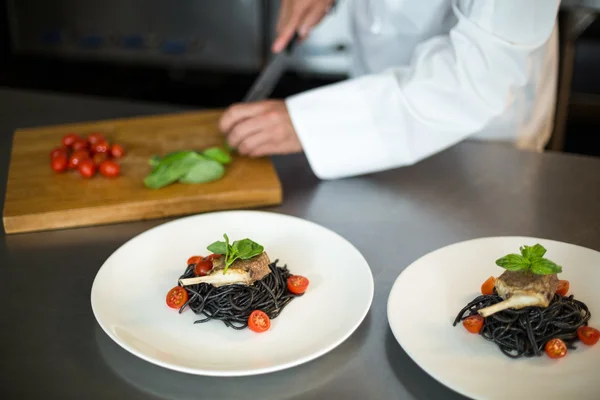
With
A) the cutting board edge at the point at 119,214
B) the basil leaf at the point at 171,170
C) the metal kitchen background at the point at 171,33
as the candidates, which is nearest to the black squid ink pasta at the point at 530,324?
the cutting board edge at the point at 119,214

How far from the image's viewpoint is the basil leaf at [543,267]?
922 mm

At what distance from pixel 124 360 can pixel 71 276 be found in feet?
0.81

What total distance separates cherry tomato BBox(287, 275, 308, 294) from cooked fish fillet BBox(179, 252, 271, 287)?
4 cm

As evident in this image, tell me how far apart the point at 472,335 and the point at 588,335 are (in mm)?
143

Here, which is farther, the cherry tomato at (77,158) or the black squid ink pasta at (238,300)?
the cherry tomato at (77,158)

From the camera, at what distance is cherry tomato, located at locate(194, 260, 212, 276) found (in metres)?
1.04

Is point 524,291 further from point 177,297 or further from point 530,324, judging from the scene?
point 177,297

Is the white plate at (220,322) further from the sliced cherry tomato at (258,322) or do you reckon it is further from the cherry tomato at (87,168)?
the cherry tomato at (87,168)

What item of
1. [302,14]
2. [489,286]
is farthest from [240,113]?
[489,286]

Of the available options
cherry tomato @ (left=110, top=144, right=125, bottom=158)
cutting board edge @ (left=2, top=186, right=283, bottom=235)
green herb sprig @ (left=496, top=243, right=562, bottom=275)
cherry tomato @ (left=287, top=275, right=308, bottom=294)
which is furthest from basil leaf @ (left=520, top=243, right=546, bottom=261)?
cherry tomato @ (left=110, top=144, right=125, bottom=158)

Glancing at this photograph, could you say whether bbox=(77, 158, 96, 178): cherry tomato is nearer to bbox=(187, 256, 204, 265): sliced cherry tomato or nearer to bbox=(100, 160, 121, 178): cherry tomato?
bbox=(100, 160, 121, 178): cherry tomato

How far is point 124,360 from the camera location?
0.95m

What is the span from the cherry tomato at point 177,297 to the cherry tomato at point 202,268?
36mm

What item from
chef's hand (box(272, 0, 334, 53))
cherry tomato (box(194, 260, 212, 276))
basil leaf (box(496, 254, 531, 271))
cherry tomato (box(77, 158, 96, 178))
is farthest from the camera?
chef's hand (box(272, 0, 334, 53))
